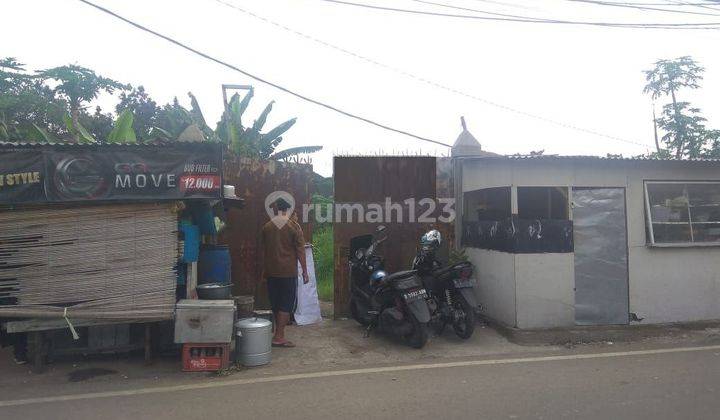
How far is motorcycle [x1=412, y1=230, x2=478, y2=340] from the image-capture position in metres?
6.05

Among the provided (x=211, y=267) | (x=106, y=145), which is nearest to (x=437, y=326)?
(x=211, y=267)

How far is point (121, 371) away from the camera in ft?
16.8

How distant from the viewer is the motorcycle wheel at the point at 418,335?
5.75 metres

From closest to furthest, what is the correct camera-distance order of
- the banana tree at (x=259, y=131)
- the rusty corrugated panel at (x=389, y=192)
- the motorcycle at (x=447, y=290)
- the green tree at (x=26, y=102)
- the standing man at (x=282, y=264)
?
1. the standing man at (x=282, y=264)
2. the motorcycle at (x=447, y=290)
3. the rusty corrugated panel at (x=389, y=192)
4. the banana tree at (x=259, y=131)
5. the green tree at (x=26, y=102)

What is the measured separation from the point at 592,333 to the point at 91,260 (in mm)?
6204

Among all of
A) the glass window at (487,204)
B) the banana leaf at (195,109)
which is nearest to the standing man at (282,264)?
the glass window at (487,204)

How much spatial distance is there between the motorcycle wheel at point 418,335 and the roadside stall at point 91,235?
9.13ft

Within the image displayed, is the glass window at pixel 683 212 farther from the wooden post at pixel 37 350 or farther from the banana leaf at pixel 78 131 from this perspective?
the banana leaf at pixel 78 131

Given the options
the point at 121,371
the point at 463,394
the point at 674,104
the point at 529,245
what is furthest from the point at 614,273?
the point at 674,104

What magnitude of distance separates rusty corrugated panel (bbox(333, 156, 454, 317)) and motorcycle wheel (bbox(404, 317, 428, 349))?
170cm

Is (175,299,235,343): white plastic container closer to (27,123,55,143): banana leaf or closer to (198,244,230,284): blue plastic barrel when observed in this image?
(198,244,230,284): blue plastic barrel

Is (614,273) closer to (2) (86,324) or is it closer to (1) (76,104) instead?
(2) (86,324)

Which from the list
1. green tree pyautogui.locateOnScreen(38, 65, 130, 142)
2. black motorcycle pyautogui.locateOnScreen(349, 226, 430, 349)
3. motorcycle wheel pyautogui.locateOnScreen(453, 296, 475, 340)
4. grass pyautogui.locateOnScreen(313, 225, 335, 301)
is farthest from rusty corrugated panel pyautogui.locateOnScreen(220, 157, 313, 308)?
green tree pyautogui.locateOnScreen(38, 65, 130, 142)

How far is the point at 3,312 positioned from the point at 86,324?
2.65ft
